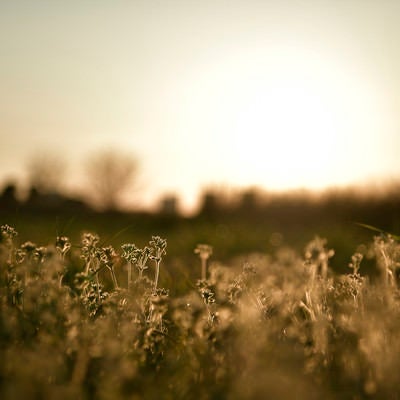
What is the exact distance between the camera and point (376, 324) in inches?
70.9

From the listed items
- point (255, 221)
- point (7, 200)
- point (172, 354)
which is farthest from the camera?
point (255, 221)

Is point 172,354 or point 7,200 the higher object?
point 7,200

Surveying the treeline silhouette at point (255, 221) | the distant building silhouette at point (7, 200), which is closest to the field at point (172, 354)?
the distant building silhouette at point (7, 200)

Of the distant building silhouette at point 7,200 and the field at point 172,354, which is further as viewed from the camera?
the distant building silhouette at point 7,200

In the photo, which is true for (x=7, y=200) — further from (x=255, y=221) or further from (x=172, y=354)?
(x=255, y=221)

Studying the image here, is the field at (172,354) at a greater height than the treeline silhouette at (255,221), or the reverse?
the treeline silhouette at (255,221)

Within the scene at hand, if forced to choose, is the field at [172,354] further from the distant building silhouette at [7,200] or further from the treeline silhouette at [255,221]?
the treeline silhouette at [255,221]

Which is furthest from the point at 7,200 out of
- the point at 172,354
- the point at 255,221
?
the point at 255,221

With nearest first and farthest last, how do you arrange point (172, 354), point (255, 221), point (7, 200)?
point (172, 354) < point (7, 200) < point (255, 221)

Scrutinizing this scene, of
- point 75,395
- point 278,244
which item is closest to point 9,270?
point 75,395

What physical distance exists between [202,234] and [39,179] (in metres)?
30.6

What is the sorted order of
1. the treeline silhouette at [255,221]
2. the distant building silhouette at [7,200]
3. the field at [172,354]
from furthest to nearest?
1. the treeline silhouette at [255,221]
2. the distant building silhouette at [7,200]
3. the field at [172,354]

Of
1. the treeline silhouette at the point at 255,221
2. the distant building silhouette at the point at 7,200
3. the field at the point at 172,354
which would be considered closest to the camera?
the field at the point at 172,354

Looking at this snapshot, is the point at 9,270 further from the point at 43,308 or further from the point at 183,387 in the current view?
the point at 183,387
